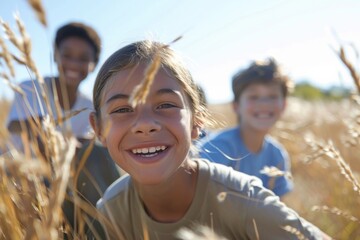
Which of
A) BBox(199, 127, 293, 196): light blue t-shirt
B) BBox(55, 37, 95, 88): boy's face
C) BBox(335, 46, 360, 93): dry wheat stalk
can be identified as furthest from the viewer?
BBox(55, 37, 95, 88): boy's face

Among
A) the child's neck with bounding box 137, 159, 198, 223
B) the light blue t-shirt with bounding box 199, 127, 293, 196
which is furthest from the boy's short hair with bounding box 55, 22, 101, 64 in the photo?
the child's neck with bounding box 137, 159, 198, 223

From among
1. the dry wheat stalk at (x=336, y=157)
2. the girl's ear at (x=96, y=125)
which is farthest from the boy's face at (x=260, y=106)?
the dry wheat stalk at (x=336, y=157)

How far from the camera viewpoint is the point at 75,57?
3486 mm

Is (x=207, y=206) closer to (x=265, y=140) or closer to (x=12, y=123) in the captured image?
(x=265, y=140)

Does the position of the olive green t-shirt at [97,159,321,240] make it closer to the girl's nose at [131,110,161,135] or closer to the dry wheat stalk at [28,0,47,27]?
the girl's nose at [131,110,161,135]

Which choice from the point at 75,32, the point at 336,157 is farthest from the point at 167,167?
the point at 75,32

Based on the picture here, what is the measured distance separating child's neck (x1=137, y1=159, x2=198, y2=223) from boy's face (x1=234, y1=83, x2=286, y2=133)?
1.55 m

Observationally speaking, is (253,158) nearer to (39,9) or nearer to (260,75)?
(260,75)

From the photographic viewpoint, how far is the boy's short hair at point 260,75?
3.41 m

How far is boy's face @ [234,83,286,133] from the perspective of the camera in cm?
325

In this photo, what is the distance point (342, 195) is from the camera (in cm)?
227

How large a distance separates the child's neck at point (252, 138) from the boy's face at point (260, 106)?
0.03 m

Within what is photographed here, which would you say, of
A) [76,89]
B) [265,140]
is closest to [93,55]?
[76,89]

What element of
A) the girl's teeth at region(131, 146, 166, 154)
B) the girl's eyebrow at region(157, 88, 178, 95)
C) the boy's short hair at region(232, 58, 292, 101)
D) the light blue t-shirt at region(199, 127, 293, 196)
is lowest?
the light blue t-shirt at region(199, 127, 293, 196)
